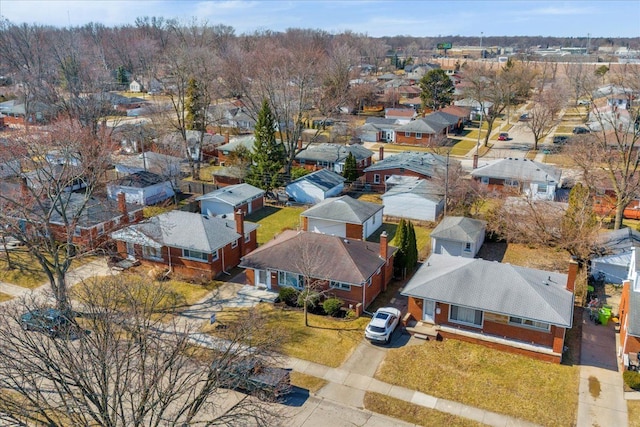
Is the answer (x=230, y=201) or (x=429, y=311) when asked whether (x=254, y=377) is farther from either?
(x=230, y=201)

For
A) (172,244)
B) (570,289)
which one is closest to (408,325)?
(570,289)

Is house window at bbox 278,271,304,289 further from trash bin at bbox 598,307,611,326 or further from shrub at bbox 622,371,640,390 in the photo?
shrub at bbox 622,371,640,390

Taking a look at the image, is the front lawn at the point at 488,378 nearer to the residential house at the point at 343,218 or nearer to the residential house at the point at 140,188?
the residential house at the point at 343,218

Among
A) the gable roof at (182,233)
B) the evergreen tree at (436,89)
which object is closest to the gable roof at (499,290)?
the gable roof at (182,233)

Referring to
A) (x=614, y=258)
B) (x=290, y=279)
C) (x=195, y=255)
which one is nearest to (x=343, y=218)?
(x=290, y=279)

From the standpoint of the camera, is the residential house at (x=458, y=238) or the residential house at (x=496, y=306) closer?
the residential house at (x=496, y=306)
